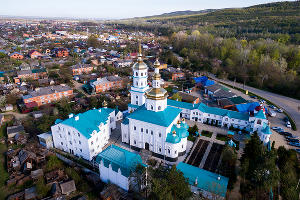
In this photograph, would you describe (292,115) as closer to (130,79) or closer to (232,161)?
(232,161)

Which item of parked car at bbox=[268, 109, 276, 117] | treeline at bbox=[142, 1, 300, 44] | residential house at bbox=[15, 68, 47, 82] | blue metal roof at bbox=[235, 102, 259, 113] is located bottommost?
parked car at bbox=[268, 109, 276, 117]

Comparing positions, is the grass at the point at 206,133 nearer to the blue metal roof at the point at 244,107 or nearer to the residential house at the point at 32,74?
the blue metal roof at the point at 244,107

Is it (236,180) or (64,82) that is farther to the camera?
(64,82)

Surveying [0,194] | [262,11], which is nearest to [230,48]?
[262,11]

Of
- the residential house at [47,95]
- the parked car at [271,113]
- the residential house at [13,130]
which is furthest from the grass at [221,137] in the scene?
the residential house at [47,95]

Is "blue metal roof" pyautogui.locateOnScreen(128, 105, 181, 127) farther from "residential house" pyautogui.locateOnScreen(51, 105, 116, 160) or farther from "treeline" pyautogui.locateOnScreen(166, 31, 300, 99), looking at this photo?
"treeline" pyautogui.locateOnScreen(166, 31, 300, 99)

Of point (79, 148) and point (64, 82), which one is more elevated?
point (64, 82)

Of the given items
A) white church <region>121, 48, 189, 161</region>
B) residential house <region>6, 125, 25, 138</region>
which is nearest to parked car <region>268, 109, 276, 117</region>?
white church <region>121, 48, 189, 161</region>
